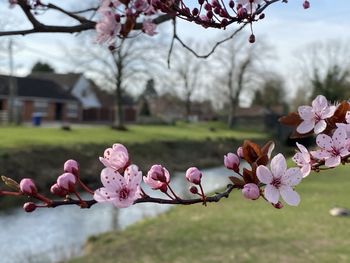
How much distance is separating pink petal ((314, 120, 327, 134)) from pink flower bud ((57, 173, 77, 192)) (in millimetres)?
565

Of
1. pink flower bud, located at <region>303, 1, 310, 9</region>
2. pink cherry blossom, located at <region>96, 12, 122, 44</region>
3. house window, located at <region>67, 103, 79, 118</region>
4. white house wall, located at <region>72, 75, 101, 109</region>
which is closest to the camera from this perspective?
pink cherry blossom, located at <region>96, 12, 122, 44</region>

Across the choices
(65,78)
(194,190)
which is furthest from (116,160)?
(65,78)

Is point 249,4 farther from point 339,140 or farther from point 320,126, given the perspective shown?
point 339,140

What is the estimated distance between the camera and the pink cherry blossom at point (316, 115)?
1.22 metres

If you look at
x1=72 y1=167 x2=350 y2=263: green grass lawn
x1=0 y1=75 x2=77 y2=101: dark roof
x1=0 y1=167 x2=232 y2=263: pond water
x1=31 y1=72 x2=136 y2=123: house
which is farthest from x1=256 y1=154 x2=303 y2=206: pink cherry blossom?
x1=31 y1=72 x2=136 y2=123: house

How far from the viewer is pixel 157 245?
7.28 metres

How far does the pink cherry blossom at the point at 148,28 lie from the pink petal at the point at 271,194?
1054 millimetres

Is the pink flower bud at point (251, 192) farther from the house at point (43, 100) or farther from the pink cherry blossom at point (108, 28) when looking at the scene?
the house at point (43, 100)

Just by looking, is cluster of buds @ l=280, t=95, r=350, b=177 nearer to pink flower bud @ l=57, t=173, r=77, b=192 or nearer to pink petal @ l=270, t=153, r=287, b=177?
pink petal @ l=270, t=153, r=287, b=177

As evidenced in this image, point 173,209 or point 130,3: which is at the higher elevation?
point 130,3

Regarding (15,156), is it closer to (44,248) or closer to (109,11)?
(44,248)

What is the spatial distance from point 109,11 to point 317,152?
0.74 metres

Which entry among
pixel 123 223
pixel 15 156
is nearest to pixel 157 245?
pixel 123 223

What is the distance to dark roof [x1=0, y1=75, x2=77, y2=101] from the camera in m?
38.5
